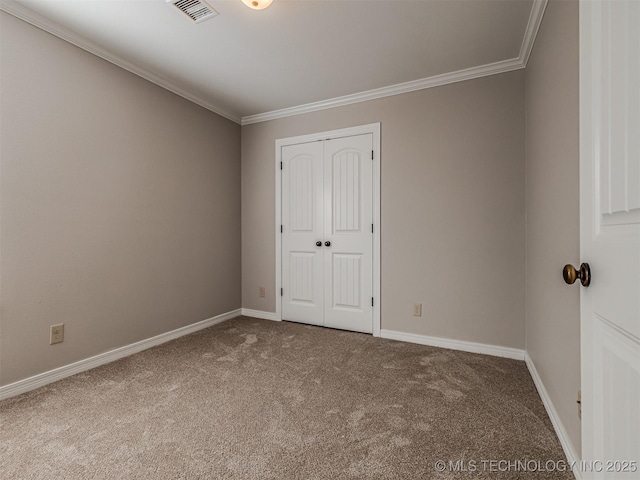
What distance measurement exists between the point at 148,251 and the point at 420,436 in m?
2.60

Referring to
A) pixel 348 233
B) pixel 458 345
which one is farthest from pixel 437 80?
pixel 458 345

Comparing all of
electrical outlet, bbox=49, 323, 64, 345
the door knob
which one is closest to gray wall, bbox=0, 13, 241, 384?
electrical outlet, bbox=49, 323, 64, 345

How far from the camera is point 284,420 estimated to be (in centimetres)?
175

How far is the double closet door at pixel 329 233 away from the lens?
10.7 ft

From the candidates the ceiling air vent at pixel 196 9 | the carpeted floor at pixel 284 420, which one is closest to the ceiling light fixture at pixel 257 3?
the ceiling air vent at pixel 196 9

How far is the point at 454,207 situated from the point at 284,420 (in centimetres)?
223

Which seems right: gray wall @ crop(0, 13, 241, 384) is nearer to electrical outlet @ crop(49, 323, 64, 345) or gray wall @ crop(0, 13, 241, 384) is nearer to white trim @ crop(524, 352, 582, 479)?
electrical outlet @ crop(49, 323, 64, 345)

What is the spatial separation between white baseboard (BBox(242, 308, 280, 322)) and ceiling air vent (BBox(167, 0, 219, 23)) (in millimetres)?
2942
